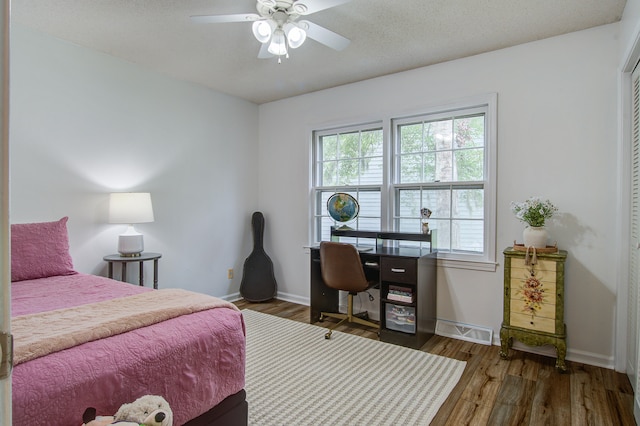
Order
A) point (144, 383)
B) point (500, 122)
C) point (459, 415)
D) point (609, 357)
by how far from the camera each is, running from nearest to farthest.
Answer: point (144, 383)
point (459, 415)
point (609, 357)
point (500, 122)

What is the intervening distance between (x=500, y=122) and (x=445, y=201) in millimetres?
832

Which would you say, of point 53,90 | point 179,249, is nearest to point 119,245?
point 179,249

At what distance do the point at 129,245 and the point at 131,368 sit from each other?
6.71 ft

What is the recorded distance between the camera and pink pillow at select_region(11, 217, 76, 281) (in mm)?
2346

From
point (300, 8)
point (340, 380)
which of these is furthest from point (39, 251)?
point (300, 8)

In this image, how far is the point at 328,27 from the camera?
271 cm

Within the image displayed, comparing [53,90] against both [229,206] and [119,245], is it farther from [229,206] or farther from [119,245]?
[229,206]

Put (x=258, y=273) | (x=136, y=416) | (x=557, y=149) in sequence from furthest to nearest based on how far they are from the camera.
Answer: (x=258, y=273)
(x=557, y=149)
(x=136, y=416)

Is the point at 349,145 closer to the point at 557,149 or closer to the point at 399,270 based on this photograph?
the point at 399,270

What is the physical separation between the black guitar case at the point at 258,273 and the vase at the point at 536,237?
2876 mm

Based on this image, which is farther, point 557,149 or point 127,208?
point 127,208

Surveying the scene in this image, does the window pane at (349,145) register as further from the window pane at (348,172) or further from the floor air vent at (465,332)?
the floor air vent at (465,332)

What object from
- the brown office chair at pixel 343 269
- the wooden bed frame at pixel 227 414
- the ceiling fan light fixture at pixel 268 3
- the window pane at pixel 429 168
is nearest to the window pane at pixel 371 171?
the window pane at pixel 429 168

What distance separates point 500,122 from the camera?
304 cm
